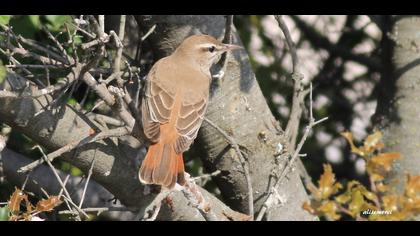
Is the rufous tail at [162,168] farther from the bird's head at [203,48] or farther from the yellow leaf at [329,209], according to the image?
the yellow leaf at [329,209]

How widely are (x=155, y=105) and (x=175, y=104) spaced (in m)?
0.18

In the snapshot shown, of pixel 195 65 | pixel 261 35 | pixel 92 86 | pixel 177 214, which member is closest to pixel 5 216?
pixel 92 86

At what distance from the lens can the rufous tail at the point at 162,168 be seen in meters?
3.90

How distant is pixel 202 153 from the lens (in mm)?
4699

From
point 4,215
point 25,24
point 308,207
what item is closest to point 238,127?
point 25,24

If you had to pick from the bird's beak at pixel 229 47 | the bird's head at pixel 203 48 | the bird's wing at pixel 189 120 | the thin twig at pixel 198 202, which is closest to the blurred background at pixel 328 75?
the bird's head at pixel 203 48

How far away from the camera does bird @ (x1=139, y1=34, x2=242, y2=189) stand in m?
4.02

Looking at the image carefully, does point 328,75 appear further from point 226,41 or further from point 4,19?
point 4,19

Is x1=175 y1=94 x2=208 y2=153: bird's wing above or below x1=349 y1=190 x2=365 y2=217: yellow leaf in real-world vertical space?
below

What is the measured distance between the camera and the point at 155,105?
181 inches

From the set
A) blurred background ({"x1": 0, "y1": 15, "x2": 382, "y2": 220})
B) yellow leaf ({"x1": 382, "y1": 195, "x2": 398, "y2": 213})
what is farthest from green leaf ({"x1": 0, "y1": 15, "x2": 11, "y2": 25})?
blurred background ({"x1": 0, "y1": 15, "x2": 382, "y2": 220})

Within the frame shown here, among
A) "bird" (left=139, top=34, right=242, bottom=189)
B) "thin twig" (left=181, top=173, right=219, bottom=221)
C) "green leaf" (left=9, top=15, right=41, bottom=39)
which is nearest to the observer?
"thin twig" (left=181, top=173, right=219, bottom=221)

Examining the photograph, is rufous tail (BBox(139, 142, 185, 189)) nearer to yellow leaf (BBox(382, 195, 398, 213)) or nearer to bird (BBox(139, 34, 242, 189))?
bird (BBox(139, 34, 242, 189))

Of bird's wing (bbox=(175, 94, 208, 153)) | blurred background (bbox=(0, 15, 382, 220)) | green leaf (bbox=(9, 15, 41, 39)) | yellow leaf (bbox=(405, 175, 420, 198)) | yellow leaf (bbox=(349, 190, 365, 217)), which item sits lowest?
blurred background (bbox=(0, 15, 382, 220))
